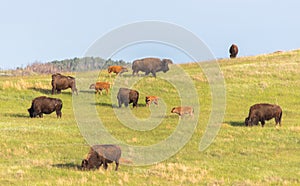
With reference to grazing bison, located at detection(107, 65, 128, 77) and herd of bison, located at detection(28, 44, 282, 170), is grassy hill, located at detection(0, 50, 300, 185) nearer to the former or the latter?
herd of bison, located at detection(28, 44, 282, 170)

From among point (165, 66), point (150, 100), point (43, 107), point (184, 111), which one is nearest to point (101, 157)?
point (43, 107)

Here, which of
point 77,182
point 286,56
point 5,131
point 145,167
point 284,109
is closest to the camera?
point 77,182

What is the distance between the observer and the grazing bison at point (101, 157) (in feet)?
61.3

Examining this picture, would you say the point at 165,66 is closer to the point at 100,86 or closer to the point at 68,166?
the point at 100,86

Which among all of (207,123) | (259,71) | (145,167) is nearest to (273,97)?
(259,71)

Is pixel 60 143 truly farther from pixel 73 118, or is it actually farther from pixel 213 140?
pixel 73 118

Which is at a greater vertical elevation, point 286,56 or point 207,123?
point 286,56

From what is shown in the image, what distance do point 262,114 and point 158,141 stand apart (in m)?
7.89

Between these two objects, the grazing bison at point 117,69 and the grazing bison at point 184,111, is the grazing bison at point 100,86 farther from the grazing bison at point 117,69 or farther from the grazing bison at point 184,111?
the grazing bison at point 184,111

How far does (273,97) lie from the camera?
144ft

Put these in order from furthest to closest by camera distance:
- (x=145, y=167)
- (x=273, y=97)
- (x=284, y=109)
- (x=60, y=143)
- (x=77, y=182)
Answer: (x=273, y=97)
(x=284, y=109)
(x=60, y=143)
(x=145, y=167)
(x=77, y=182)

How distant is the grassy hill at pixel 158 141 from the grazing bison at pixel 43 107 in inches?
17.9

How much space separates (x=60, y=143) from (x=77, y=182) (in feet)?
23.7

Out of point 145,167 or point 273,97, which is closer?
point 145,167
